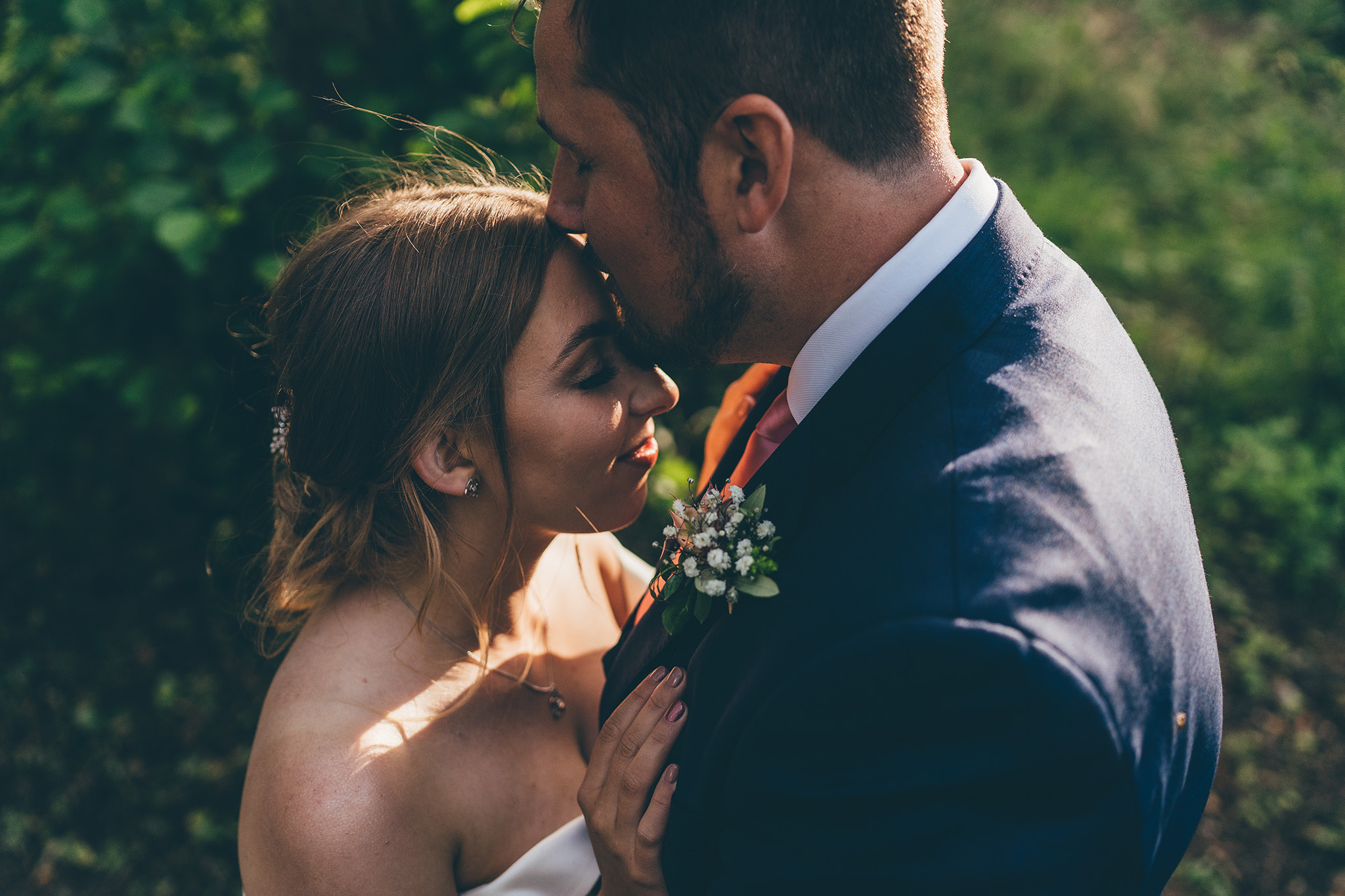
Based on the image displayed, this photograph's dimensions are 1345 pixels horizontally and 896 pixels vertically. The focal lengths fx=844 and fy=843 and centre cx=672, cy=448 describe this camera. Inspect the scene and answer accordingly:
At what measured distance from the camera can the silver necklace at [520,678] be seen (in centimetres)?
228

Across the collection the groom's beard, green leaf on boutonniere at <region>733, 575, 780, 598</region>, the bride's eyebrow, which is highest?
the groom's beard

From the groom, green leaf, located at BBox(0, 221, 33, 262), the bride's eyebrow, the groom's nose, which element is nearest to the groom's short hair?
the groom

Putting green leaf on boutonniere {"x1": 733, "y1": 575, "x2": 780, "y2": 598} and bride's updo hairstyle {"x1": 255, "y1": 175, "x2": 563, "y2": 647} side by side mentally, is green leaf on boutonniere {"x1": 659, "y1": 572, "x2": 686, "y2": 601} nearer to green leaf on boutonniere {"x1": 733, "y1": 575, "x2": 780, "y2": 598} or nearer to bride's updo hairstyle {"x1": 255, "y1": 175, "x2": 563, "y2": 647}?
green leaf on boutonniere {"x1": 733, "y1": 575, "x2": 780, "y2": 598}

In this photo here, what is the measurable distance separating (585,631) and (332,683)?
872mm

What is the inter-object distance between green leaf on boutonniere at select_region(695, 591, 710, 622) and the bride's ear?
2.48 feet

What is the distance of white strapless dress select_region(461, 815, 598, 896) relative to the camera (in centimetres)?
210

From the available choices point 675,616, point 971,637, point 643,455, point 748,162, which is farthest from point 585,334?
point 971,637

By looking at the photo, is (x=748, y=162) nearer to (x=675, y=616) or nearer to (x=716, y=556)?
(x=716, y=556)

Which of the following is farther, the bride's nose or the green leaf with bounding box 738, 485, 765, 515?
the bride's nose

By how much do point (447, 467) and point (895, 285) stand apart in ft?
3.87

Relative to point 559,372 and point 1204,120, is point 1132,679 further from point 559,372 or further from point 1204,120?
point 1204,120

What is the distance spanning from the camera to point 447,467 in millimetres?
2146

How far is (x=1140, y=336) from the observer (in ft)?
18.6

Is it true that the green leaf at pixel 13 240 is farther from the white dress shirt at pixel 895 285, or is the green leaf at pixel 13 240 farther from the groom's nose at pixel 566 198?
the white dress shirt at pixel 895 285
